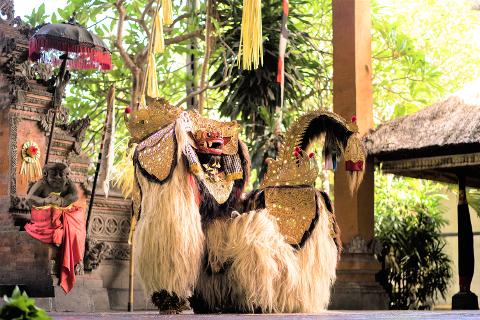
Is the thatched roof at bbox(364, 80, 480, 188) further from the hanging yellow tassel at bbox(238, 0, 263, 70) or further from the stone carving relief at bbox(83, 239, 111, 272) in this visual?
the hanging yellow tassel at bbox(238, 0, 263, 70)

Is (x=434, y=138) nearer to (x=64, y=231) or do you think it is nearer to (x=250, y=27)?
(x=250, y=27)

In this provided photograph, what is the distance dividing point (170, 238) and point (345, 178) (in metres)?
4.47

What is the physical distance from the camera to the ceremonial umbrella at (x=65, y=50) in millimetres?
9055

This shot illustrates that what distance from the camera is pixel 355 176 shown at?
820 centimetres

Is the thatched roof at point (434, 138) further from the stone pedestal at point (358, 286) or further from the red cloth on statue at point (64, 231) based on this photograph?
the red cloth on statue at point (64, 231)

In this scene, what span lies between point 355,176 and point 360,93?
8.27ft

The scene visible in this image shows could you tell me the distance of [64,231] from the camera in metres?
8.52

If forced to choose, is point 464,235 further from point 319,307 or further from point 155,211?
point 155,211

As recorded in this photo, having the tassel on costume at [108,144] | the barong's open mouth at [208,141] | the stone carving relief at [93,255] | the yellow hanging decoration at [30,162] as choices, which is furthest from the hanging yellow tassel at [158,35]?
the barong's open mouth at [208,141]

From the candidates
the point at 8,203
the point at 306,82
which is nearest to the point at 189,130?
the point at 8,203

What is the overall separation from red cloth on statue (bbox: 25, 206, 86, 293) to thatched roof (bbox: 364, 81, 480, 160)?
3658 millimetres

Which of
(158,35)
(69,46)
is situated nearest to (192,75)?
(158,35)

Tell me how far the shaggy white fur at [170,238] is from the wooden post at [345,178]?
13.3 ft

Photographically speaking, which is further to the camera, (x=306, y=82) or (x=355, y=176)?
(x=306, y=82)
